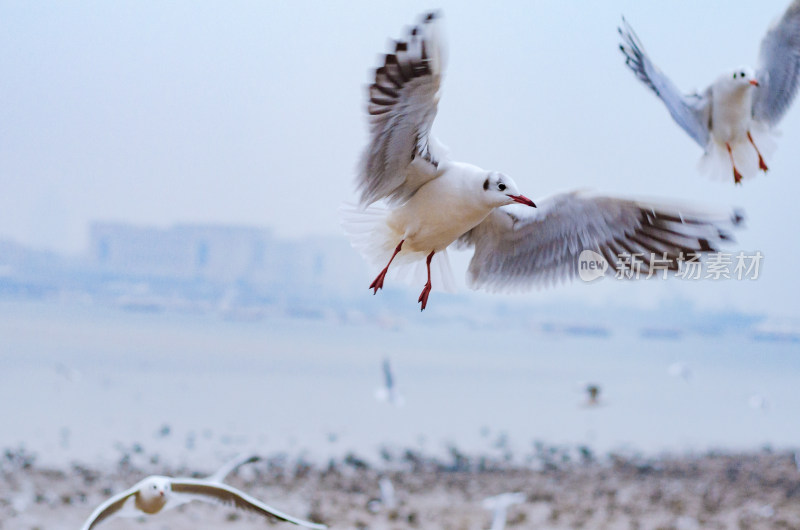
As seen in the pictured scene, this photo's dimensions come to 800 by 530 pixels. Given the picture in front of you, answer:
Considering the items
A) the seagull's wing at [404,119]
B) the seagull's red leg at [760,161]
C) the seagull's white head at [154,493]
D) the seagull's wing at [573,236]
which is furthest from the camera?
the seagull's white head at [154,493]

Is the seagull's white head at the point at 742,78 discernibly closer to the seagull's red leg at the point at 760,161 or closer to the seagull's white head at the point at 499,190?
the seagull's red leg at the point at 760,161

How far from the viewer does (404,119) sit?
708 millimetres

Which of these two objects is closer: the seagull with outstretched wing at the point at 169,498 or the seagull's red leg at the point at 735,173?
the seagull's red leg at the point at 735,173

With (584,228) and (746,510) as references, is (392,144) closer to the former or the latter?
(584,228)

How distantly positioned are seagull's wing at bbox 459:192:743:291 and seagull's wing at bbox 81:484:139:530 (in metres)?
0.78

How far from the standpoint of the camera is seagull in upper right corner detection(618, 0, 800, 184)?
118 cm

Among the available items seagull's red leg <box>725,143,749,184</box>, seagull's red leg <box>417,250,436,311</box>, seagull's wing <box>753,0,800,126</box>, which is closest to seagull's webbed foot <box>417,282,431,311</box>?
seagull's red leg <box>417,250,436,311</box>

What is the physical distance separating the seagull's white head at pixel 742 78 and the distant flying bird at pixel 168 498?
92cm

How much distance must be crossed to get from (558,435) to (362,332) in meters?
0.92

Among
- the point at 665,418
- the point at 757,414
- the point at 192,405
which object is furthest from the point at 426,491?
the point at 757,414

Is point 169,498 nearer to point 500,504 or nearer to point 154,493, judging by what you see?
point 154,493

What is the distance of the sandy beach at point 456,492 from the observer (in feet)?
7.88

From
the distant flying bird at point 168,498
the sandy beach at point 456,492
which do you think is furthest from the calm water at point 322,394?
the distant flying bird at point 168,498

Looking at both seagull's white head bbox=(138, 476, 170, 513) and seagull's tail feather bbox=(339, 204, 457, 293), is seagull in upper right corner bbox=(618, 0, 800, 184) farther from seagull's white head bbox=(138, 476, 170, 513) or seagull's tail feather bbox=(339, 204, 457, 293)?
seagull's white head bbox=(138, 476, 170, 513)
